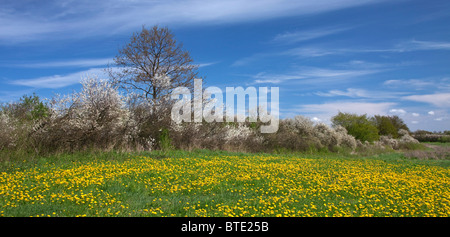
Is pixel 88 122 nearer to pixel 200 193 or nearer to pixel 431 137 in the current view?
pixel 200 193

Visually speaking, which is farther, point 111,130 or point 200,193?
point 111,130

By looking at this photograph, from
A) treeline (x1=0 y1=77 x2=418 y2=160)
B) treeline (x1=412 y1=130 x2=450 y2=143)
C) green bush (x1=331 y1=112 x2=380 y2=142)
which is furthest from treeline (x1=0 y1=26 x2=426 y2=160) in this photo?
treeline (x1=412 y1=130 x2=450 y2=143)

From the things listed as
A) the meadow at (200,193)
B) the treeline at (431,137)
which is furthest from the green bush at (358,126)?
the meadow at (200,193)

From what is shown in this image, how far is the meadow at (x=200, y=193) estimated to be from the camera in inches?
299

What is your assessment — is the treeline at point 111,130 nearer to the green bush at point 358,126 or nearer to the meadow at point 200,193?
the meadow at point 200,193

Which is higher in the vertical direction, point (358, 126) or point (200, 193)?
point (358, 126)

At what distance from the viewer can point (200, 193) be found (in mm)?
9445

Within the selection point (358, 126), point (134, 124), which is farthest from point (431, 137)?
point (134, 124)

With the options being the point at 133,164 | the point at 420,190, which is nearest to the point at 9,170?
the point at 133,164

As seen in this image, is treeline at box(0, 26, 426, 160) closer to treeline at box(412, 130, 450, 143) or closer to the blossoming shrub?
the blossoming shrub

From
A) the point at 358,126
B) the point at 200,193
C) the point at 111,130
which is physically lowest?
the point at 200,193
